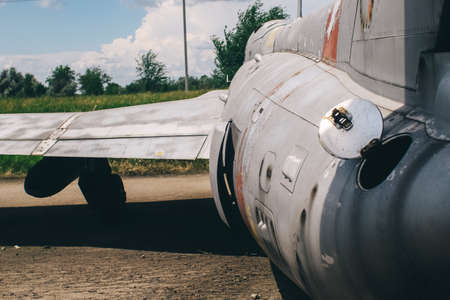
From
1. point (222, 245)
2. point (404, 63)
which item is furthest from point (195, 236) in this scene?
point (404, 63)

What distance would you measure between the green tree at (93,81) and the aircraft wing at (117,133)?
61.0 meters

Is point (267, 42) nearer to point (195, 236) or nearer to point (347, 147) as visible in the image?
point (195, 236)

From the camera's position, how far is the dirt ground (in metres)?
5.70

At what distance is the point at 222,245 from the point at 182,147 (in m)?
1.57

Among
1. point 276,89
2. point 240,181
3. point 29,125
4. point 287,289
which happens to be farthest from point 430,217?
point 29,125

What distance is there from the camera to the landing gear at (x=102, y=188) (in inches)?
342

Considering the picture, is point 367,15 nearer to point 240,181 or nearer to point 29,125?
point 240,181

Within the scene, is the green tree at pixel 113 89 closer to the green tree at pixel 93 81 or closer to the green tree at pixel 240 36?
the green tree at pixel 93 81

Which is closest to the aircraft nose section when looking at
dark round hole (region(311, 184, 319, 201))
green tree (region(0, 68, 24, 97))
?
dark round hole (region(311, 184, 319, 201))

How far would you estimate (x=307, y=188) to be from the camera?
2914 mm

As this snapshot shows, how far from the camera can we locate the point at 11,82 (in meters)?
78.8

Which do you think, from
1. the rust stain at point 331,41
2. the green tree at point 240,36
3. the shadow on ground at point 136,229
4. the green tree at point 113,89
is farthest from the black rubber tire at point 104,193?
the green tree at point 113,89

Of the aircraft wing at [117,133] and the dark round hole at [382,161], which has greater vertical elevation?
the dark round hole at [382,161]

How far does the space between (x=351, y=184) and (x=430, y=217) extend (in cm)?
53
